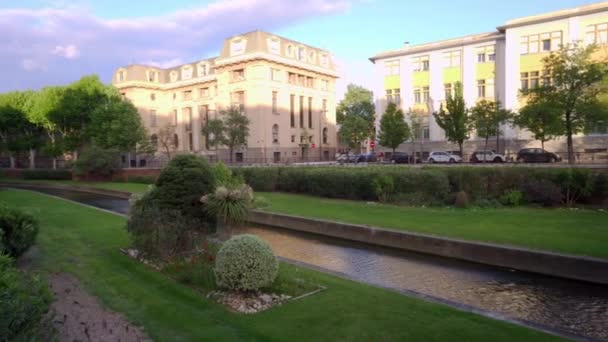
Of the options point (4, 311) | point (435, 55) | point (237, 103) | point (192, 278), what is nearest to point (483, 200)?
point (192, 278)

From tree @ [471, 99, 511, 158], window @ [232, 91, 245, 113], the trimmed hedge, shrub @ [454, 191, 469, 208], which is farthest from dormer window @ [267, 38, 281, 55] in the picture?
shrub @ [454, 191, 469, 208]

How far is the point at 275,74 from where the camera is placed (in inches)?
2689

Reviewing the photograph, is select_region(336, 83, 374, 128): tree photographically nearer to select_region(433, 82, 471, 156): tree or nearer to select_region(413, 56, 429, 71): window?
select_region(413, 56, 429, 71): window

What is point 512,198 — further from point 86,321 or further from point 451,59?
point 451,59

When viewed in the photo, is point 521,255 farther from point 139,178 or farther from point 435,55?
point 435,55

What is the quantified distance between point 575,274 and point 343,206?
40.2 feet

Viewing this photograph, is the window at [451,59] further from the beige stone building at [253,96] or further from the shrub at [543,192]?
the shrub at [543,192]

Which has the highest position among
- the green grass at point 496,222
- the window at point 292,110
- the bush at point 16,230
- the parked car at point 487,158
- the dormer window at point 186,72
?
the dormer window at point 186,72

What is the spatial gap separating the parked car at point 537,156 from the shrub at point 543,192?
2230cm

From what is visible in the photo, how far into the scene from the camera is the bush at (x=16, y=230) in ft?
30.9

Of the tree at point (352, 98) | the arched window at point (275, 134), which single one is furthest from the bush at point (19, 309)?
the tree at point (352, 98)

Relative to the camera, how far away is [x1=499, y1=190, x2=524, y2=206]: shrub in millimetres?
19547

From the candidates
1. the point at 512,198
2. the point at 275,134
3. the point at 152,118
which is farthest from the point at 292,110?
the point at 512,198

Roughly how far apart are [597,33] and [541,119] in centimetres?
1882
